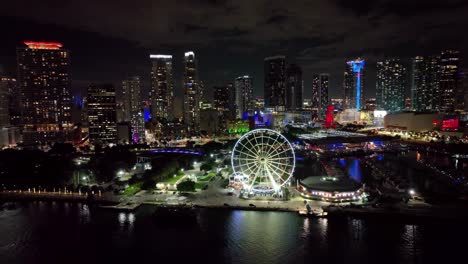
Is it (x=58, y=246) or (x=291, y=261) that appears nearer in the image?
(x=291, y=261)

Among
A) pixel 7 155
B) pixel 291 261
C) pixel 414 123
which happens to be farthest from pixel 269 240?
pixel 414 123

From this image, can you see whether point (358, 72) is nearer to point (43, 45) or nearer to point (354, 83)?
point (354, 83)

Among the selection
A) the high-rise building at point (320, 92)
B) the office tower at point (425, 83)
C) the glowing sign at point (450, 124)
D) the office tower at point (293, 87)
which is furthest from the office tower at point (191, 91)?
the office tower at point (425, 83)

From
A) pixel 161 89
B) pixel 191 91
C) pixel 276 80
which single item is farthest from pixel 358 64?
pixel 161 89

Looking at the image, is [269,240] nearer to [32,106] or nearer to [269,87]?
[32,106]

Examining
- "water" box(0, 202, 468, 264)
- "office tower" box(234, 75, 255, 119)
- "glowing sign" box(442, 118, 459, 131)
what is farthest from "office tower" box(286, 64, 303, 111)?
"water" box(0, 202, 468, 264)

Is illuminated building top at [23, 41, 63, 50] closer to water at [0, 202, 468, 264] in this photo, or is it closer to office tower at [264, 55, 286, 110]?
water at [0, 202, 468, 264]

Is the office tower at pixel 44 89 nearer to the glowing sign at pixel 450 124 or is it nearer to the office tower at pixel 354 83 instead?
the glowing sign at pixel 450 124
